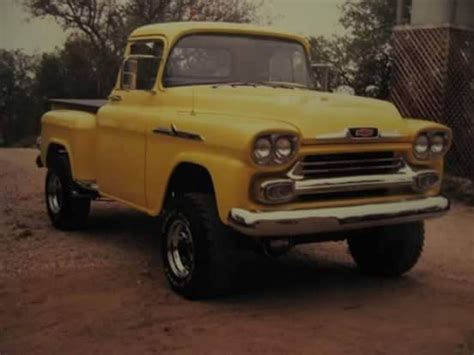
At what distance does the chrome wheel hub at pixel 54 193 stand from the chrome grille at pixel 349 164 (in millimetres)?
3778

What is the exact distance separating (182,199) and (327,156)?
1.15 meters

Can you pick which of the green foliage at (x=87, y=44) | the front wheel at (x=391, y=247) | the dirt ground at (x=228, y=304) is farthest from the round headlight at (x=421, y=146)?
the green foliage at (x=87, y=44)

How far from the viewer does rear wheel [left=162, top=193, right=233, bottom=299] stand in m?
5.45

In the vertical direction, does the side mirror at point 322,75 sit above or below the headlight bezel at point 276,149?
above

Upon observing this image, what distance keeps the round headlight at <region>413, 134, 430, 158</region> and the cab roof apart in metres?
1.88

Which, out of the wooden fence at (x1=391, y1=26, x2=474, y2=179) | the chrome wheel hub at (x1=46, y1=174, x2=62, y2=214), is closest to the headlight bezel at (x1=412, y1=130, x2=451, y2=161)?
the chrome wheel hub at (x1=46, y1=174, x2=62, y2=214)

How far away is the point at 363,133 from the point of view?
5508 millimetres

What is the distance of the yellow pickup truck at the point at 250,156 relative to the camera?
5184 millimetres

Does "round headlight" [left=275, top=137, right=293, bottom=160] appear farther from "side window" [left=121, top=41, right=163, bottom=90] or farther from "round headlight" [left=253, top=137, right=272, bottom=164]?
"side window" [left=121, top=41, right=163, bottom=90]

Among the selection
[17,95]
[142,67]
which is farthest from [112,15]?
[142,67]

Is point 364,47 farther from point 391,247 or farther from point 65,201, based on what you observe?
point 391,247

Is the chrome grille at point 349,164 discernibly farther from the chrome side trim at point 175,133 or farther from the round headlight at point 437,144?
the chrome side trim at point 175,133

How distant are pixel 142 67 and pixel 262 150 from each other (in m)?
2.11

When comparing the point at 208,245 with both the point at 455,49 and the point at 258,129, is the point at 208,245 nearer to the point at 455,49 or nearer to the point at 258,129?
the point at 258,129
